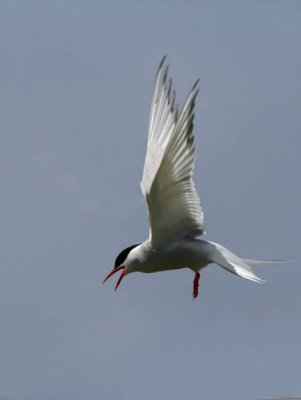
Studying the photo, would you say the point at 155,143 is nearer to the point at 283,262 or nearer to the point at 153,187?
the point at 153,187

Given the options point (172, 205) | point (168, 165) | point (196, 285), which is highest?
point (168, 165)

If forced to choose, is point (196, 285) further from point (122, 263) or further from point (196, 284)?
point (122, 263)

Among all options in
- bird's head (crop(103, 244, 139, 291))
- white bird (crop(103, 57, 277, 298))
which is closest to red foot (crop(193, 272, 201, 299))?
white bird (crop(103, 57, 277, 298))

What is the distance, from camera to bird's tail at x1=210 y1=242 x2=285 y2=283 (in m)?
→ 13.3

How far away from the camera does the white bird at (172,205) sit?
42.1 ft

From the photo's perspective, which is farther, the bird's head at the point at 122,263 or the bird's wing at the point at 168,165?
the bird's head at the point at 122,263

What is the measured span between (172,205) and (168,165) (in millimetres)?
730

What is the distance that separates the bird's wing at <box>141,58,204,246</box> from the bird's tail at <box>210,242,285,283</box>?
46 centimetres

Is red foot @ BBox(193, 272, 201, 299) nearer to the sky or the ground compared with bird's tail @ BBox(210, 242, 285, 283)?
nearer to the ground

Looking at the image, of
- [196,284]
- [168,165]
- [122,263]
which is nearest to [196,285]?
[196,284]

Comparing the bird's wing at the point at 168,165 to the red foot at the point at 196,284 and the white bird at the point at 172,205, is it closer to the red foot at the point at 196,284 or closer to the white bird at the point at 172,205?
the white bird at the point at 172,205

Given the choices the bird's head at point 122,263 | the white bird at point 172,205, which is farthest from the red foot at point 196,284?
the bird's head at point 122,263

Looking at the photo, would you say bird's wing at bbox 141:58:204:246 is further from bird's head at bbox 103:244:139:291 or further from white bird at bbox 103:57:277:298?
bird's head at bbox 103:244:139:291

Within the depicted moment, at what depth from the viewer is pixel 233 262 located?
13.7 metres
